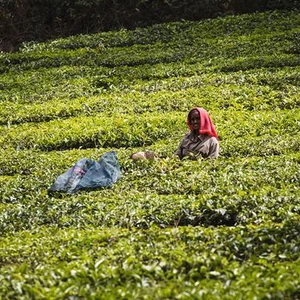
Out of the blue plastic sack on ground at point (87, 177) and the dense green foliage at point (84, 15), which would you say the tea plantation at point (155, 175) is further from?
the dense green foliage at point (84, 15)

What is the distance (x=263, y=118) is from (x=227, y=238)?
8243mm

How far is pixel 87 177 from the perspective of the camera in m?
9.27

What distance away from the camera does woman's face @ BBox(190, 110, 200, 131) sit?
10.5 m

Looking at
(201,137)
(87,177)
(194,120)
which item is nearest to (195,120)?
(194,120)

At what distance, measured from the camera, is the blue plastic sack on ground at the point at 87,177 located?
9117mm

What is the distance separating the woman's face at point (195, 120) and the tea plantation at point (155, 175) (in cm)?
67

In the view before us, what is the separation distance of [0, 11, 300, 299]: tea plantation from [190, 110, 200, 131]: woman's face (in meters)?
0.67

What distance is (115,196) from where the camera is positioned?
850 cm

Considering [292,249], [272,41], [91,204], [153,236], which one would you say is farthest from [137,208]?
[272,41]

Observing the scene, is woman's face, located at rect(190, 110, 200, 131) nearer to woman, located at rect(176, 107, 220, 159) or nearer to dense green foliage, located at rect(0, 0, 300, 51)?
woman, located at rect(176, 107, 220, 159)

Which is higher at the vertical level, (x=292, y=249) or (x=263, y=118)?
(x=292, y=249)

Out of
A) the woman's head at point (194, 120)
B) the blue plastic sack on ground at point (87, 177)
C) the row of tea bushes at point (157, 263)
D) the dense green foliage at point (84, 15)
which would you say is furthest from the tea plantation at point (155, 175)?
the dense green foliage at point (84, 15)

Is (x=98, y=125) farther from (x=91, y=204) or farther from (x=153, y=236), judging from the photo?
(x=153, y=236)

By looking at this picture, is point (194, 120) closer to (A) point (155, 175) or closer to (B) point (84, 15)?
(A) point (155, 175)
